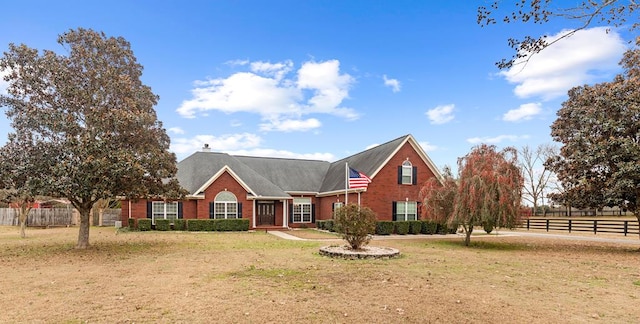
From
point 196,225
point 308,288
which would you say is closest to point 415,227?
point 196,225

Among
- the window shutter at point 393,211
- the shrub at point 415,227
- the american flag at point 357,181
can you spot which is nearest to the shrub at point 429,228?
the shrub at point 415,227

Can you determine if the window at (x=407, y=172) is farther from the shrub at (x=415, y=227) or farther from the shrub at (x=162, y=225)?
the shrub at (x=162, y=225)

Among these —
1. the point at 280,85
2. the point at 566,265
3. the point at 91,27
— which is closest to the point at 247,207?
the point at 280,85

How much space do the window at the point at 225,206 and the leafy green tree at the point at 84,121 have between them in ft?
38.6

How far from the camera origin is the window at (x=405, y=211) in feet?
96.7

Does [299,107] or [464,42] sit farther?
[299,107]

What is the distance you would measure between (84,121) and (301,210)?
2042cm

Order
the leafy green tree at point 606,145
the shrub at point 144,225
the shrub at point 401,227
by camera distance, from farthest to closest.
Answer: the shrub at point 144,225 < the shrub at point 401,227 < the leafy green tree at point 606,145

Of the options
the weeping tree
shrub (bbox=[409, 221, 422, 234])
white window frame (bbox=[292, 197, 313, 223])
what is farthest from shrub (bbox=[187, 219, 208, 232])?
the weeping tree

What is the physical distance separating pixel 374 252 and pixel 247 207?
17.6m

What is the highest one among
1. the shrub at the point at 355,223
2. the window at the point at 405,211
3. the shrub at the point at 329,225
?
the shrub at the point at 355,223

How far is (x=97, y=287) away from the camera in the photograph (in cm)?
947

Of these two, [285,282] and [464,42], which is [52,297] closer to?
[285,282]

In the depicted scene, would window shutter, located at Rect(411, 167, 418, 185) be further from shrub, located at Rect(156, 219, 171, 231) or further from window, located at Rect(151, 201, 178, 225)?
shrub, located at Rect(156, 219, 171, 231)
